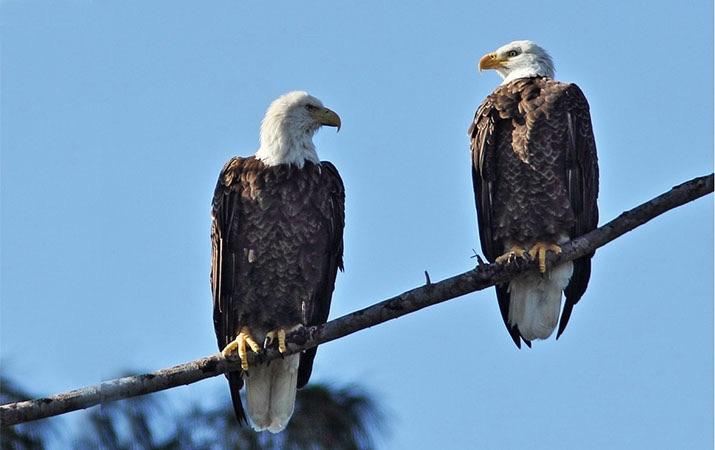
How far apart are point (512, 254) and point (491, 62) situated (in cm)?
167

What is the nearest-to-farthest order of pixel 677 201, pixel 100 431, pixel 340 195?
pixel 100 431
pixel 677 201
pixel 340 195

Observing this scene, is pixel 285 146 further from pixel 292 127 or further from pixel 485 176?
pixel 485 176

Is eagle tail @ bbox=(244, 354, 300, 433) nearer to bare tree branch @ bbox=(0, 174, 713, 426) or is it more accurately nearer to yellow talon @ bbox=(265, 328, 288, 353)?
yellow talon @ bbox=(265, 328, 288, 353)

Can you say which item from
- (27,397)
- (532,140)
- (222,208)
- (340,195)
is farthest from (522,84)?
(27,397)

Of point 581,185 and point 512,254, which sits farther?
point 581,185

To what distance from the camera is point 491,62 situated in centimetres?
1066

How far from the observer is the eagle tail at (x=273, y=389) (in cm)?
935

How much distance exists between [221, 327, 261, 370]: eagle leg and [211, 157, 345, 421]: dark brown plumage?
6.4 inches

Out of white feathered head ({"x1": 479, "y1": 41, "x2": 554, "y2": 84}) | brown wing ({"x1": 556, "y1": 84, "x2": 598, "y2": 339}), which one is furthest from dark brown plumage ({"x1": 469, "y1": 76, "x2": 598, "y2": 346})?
white feathered head ({"x1": 479, "y1": 41, "x2": 554, "y2": 84})

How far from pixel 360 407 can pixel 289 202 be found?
4.94 feet

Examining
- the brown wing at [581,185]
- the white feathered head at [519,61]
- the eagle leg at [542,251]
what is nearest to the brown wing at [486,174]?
the eagle leg at [542,251]

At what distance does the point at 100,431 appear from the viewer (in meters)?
7.78

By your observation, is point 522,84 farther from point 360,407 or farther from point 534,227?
point 360,407

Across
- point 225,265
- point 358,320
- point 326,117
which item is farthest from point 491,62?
point 358,320
